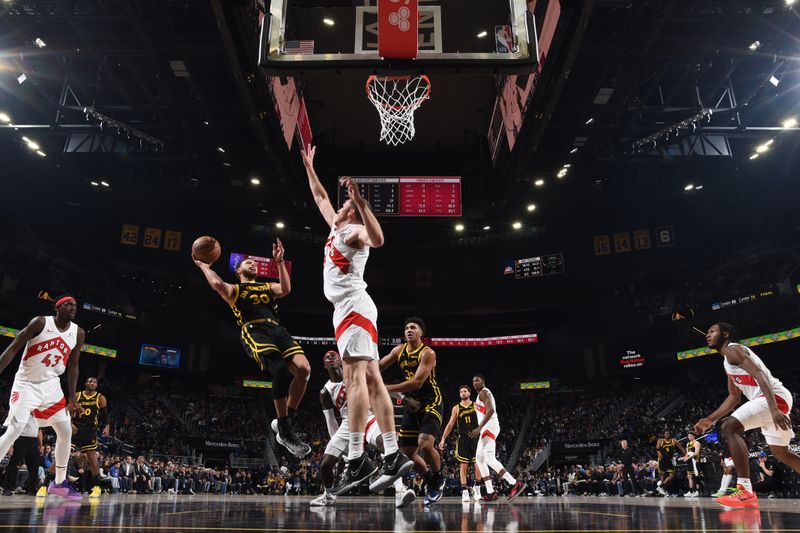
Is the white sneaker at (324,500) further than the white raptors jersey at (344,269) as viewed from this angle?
Yes

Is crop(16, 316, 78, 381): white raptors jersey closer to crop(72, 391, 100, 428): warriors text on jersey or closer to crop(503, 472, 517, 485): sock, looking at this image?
crop(72, 391, 100, 428): warriors text on jersey

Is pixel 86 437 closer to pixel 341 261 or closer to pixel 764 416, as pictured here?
pixel 341 261

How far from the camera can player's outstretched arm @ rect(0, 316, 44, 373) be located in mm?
5451

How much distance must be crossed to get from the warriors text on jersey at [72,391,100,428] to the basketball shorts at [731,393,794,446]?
9.48 metres

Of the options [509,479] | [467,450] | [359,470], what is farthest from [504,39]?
[467,450]

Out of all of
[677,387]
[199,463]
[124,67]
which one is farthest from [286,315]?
[677,387]

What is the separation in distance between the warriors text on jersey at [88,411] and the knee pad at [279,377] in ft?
20.3

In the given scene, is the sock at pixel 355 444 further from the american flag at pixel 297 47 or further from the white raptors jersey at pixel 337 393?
the american flag at pixel 297 47

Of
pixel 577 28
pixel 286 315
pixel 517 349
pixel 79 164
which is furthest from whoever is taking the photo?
pixel 517 349

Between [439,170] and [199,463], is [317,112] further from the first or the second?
[199,463]

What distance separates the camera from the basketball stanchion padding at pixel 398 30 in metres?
6.75

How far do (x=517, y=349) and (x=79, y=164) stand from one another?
24.3 meters

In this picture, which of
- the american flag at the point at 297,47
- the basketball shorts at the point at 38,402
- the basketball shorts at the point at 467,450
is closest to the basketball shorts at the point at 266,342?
the basketball shorts at the point at 38,402

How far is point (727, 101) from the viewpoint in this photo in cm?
1697
